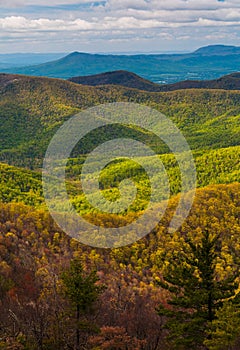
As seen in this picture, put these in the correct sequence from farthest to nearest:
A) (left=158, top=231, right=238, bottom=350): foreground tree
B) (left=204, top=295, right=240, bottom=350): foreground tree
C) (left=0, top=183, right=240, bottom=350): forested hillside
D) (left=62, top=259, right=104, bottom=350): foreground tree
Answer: (left=0, top=183, right=240, bottom=350): forested hillside, (left=62, top=259, right=104, bottom=350): foreground tree, (left=158, top=231, right=238, bottom=350): foreground tree, (left=204, top=295, right=240, bottom=350): foreground tree

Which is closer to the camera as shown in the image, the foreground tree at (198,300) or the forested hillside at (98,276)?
the foreground tree at (198,300)

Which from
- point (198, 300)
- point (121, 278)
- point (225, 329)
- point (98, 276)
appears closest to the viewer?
point (225, 329)

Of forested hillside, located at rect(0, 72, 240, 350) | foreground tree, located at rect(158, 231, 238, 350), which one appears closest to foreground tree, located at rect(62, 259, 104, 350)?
forested hillside, located at rect(0, 72, 240, 350)

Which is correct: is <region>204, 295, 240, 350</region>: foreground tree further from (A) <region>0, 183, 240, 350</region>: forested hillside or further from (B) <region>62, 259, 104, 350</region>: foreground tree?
(B) <region>62, 259, 104, 350</region>: foreground tree

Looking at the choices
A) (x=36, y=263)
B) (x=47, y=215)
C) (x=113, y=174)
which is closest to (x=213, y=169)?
(x=113, y=174)

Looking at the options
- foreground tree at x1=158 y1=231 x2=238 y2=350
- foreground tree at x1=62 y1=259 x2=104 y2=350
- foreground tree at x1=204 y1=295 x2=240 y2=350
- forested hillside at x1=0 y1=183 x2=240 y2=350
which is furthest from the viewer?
forested hillside at x1=0 y1=183 x2=240 y2=350

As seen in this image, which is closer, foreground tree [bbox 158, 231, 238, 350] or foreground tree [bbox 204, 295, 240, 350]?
foreground tree [bbox 204, 295, 240, 350]

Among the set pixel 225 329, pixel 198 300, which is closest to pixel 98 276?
pixel 198 300

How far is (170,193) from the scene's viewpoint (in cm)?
12425

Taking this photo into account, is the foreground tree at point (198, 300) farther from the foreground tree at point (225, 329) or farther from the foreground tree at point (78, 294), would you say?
the foreground tree at point (78, 294)

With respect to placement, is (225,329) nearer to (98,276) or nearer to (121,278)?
(98,276)

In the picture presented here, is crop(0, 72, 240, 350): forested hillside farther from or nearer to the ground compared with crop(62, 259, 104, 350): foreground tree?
nearer to the ground

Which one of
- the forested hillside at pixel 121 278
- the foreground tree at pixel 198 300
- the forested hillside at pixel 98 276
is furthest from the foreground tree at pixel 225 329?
the foreground tree at pixel 198 300

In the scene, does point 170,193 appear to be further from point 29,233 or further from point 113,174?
point 29,233
